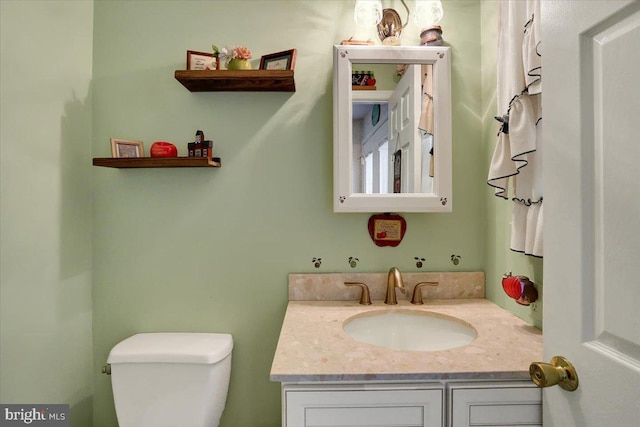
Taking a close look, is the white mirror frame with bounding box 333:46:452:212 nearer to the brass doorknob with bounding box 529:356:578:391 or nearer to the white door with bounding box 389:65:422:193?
the white door with bounding box 389:65:422:193

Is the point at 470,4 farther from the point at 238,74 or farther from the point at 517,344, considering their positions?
the point at 517,344

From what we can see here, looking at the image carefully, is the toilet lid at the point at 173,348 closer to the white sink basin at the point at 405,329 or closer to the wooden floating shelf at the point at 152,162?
the white sink basin at the point at 405,329

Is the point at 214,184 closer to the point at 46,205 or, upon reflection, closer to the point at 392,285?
the point at 46,205

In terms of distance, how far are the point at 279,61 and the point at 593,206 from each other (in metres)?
1.21

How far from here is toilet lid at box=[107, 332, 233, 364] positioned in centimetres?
131

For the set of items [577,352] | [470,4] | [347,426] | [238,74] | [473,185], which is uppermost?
[470,4]

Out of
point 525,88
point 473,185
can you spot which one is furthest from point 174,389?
point 525,88

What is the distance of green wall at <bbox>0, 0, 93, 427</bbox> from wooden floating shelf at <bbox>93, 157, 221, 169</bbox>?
18cm

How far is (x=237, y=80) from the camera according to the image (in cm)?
142

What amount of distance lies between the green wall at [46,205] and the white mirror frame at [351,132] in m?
1.06

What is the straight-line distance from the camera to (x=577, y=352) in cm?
67

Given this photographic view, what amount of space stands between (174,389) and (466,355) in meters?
1.02

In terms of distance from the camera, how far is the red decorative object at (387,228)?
5.10 ft

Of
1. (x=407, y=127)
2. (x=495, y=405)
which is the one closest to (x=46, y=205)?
(x=407, y=127)
